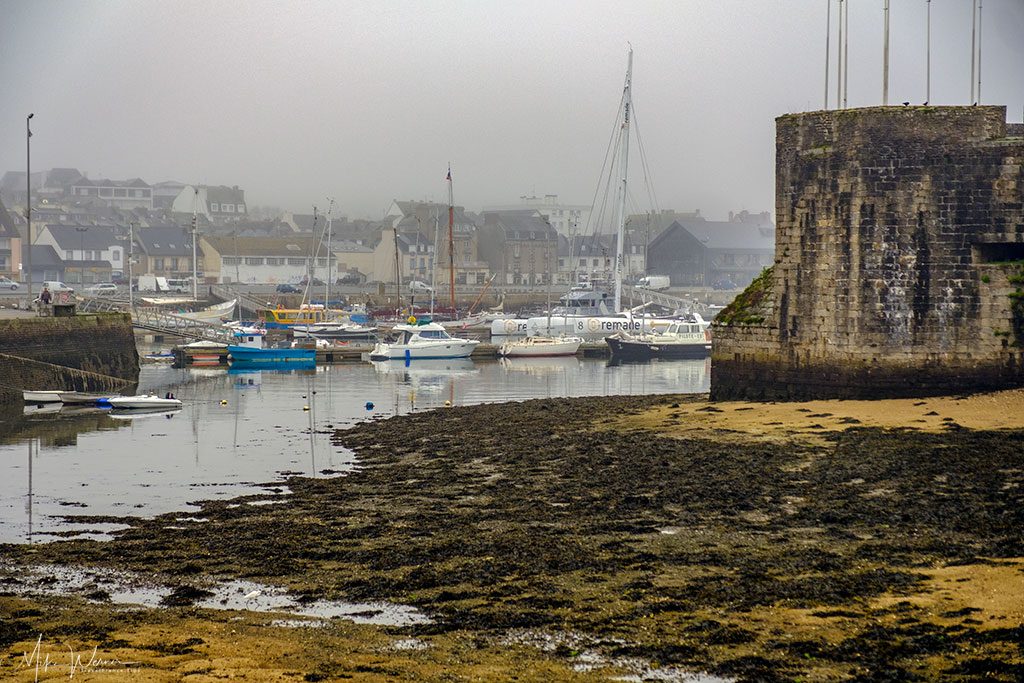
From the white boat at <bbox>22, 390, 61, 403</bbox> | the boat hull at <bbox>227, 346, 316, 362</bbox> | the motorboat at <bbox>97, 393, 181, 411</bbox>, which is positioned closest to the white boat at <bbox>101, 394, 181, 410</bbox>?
the motorboat at <bbox>97, 393, 181, 411</bbox>

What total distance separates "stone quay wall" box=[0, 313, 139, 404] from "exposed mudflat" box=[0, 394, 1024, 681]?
2111cm

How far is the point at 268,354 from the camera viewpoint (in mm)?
61094

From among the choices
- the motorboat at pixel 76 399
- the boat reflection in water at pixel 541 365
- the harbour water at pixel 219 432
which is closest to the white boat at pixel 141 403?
the harbour water at pixel 219 432

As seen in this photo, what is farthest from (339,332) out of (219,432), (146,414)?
(219,432)

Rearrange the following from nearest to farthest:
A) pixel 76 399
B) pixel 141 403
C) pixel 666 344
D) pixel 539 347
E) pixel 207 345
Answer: pixel 141 403 → pixel 76 399 → pixel 207 345 → pixel 539 347 → pixel 666 344

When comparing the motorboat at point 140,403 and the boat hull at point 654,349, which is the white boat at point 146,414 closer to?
the motorboat at point 140,403

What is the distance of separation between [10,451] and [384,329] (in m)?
49.2

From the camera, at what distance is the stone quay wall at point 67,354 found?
4006cm

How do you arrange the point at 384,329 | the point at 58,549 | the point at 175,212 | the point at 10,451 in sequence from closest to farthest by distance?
the point at 58,549
the point at 10,451
the point at 384,329
the point at 175,212

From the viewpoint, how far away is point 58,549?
1586 centimetres

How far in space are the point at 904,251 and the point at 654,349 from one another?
135 feet

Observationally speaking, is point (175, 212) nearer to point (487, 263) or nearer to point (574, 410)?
point (487, 263)

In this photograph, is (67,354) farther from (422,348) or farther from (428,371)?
(422,348)

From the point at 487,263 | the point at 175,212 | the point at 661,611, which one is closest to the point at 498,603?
the point at 661,611
